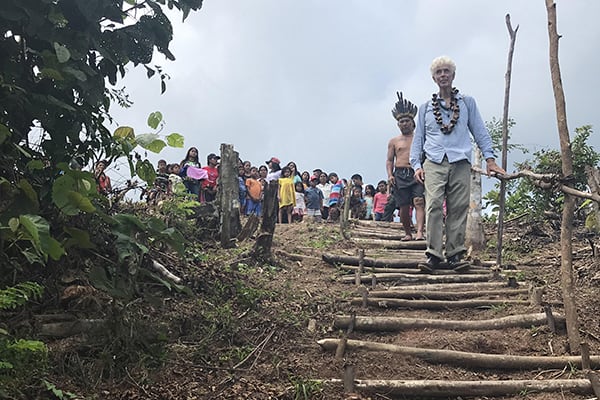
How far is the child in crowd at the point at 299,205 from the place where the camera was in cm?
1381

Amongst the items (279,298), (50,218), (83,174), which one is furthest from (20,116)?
(279,298)

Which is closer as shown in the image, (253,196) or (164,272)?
(164,272)

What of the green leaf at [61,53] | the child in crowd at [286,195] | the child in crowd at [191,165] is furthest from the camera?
the child in crowd at [286,195]

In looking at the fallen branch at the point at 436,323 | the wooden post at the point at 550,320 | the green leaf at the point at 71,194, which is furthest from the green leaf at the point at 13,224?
the wooden post at the point at 550,320

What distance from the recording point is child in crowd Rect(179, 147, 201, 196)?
35.1 feet

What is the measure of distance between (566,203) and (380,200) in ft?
33.5

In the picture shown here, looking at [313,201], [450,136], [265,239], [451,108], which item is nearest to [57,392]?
[265,239]

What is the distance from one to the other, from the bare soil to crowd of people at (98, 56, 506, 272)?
879 millimetres

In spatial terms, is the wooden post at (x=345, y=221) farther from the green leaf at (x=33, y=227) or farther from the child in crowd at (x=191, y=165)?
the green leaf at (x=33, y=227)

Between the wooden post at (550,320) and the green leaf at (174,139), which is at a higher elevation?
the green leaf at (174,139)

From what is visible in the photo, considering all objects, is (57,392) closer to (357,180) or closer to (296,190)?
(296,190)

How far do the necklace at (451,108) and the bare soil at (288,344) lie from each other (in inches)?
68.8

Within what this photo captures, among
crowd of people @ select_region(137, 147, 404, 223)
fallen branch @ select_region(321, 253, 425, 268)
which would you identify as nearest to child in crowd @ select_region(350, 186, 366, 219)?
crowd of people @ select_region(137, 147, 404, 223)

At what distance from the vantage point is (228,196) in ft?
24.1
